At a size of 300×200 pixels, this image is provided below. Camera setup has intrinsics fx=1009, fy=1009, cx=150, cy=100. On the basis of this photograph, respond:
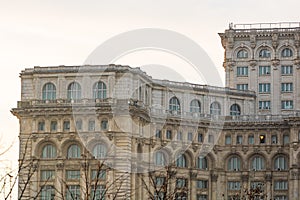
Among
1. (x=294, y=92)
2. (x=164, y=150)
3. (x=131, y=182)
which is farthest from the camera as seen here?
(x=294, y=92)

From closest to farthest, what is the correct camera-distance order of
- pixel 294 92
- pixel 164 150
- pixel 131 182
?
pixel 131 182 < pixel 164 150 < pixel 294 92

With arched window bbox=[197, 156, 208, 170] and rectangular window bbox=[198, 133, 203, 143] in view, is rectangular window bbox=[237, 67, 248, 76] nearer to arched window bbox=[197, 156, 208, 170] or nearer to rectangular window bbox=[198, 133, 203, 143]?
rectangular window bbox=[198, 133, 203, 143]

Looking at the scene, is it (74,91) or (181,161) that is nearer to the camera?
(74,91)

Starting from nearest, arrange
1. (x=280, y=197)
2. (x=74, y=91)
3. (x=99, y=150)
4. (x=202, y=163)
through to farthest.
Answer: (x=99, y=150) → (x=74, y=91) → (x=280, y=197) → (x=202, y=163)

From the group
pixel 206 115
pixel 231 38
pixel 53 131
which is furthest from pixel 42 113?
pixel 231 38

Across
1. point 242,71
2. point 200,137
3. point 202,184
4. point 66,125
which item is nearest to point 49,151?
point 66,125

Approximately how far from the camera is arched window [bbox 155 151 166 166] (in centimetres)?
16612

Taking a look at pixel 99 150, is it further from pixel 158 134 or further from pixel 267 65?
pixel 267 65

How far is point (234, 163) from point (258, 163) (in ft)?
13.7

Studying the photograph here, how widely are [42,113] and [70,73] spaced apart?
8082 millimetres

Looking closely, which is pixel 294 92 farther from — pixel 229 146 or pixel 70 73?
pixel 70 73

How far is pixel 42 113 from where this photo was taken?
158 meters

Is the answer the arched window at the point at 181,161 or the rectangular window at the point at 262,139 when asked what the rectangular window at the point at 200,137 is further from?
the rectangular window at the point at 262,139

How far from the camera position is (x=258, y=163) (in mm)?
173625
